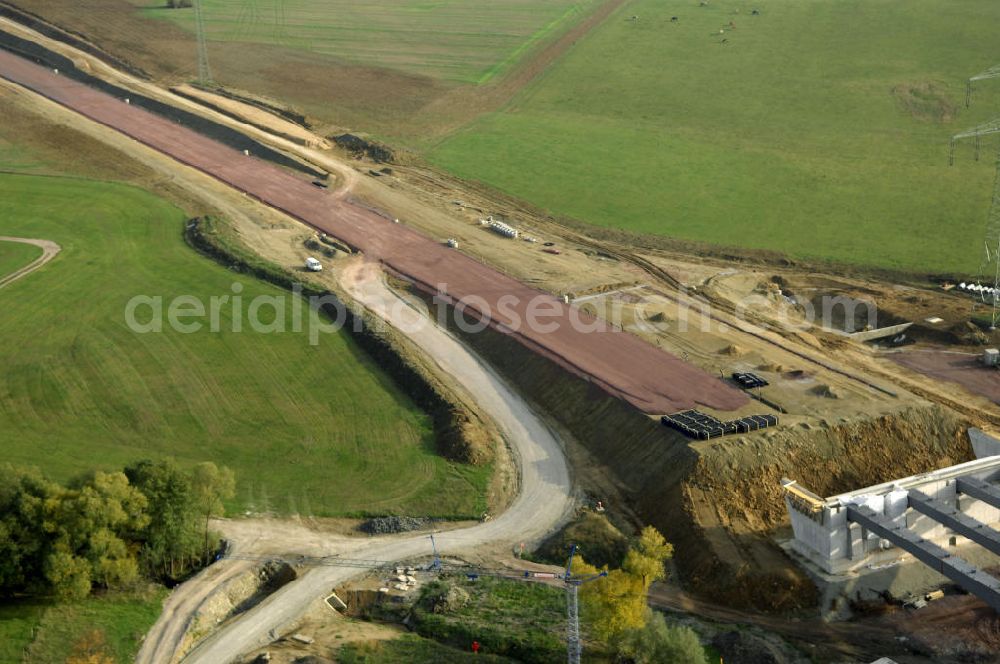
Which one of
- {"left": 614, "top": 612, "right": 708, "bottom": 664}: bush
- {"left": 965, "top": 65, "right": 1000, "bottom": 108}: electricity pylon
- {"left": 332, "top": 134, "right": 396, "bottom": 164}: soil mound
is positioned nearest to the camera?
{"left": 614, "top": 612, "right": 708, "bottom": 664}: bush

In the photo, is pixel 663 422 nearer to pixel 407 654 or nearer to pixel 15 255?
pixel 407 654

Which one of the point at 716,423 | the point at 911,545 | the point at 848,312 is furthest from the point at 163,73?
the point at 911,545

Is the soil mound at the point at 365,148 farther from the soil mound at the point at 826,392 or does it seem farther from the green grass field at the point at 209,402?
the soil mound at the point at 826,392

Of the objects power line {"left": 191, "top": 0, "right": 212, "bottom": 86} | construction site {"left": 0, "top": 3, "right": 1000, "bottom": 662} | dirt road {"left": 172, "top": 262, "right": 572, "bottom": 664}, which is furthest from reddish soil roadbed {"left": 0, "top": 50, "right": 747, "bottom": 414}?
power line {"left": 191, "top": 0, "right": 212, "bottom": 86}

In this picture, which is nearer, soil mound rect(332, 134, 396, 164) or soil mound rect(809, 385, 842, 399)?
soil mound rect(809, 385, 842, 399)

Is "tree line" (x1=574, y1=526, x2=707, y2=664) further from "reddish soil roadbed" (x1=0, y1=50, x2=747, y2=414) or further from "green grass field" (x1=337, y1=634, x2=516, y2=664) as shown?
"reddish soil roadbed" (x1=0, y1=50, x2=747, y2=414)
